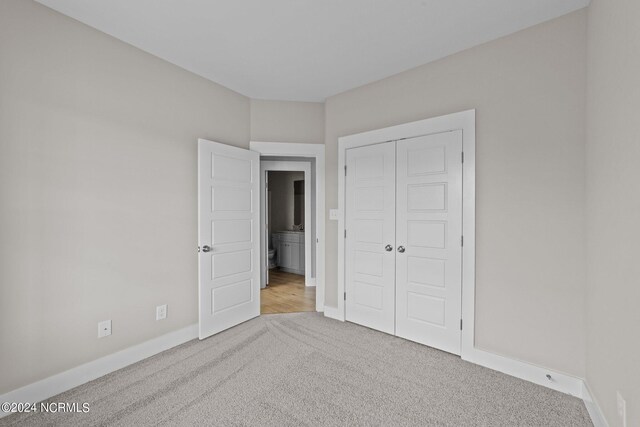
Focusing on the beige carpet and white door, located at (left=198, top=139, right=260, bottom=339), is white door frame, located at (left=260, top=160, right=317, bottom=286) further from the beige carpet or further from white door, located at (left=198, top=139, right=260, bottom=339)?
the beige carpet

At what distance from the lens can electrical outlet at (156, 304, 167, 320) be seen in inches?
109

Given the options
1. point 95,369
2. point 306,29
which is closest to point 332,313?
point 95,369

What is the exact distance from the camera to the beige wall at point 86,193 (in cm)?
193

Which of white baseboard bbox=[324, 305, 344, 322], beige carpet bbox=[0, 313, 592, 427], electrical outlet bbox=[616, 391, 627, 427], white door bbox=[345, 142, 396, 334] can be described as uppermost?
white door bbox=[345, 142, 396, 334]

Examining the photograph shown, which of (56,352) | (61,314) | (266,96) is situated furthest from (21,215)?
(266,96)

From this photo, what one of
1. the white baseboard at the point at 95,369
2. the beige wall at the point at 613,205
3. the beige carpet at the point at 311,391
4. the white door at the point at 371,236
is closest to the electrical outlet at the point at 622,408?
the beige wall at the point at 613,205

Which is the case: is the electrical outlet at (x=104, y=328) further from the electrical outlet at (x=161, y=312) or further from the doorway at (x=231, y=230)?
the doorway at (x=231, y=230)

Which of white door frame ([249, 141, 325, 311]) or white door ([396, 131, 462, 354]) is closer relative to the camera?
white door ([396, 131, 462, 354])

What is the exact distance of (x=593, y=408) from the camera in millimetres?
1857

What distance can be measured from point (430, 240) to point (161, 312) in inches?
102

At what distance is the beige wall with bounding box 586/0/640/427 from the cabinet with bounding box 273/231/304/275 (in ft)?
15.1

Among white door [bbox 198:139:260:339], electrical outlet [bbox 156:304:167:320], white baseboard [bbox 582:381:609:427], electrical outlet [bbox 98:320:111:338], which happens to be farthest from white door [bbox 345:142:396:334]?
electrical outlet [bbox 98:320:111:338]

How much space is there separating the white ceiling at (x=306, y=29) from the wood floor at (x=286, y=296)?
112 inches

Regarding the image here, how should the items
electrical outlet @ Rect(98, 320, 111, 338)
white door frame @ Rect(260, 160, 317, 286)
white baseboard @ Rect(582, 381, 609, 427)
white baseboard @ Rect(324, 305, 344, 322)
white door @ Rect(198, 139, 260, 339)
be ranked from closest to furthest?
white baseboard @ Rect(582, 381, 609, 427), electrical outlet @ Rect(98, 320, 111, 338), white door @ Rect(198, 139, 260, 339), white baseboard @ Rect(324, 305, 344, 322), white door frame @ Rect(260, 160, 317, 286)
